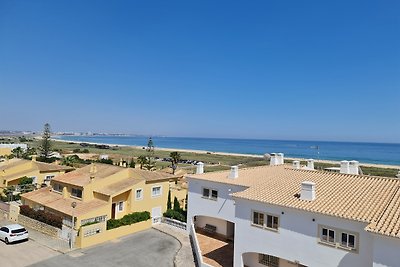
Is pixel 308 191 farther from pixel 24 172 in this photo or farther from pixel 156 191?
pixel 24 172

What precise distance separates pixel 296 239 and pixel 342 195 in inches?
141

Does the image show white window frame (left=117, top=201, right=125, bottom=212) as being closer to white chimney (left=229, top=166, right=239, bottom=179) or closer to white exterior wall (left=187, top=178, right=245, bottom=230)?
white exterior wall (left=187, top=178, right=245, bottom=230)

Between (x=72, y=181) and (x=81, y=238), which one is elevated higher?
(x=72, y=181)

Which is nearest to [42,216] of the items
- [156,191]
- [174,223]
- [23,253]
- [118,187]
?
[23,253]

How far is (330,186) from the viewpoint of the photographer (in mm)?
19109

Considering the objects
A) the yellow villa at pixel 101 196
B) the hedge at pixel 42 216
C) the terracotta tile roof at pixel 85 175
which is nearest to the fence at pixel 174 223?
the yellow villa at pixel 101 196

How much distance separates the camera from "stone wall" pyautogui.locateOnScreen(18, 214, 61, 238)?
2671cm

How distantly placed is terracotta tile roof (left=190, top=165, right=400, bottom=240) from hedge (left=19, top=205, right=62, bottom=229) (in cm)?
1592

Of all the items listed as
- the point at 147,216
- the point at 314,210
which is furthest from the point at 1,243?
the point at 314,210

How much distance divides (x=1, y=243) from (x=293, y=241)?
22.5m

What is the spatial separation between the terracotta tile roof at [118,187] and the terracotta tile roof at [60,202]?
94 centimetres

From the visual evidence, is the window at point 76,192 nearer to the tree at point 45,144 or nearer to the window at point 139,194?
the window at point 139,194

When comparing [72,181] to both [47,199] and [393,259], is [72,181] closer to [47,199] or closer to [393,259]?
[47,199]

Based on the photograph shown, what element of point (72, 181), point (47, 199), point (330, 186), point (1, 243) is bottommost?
point (1, 243)
